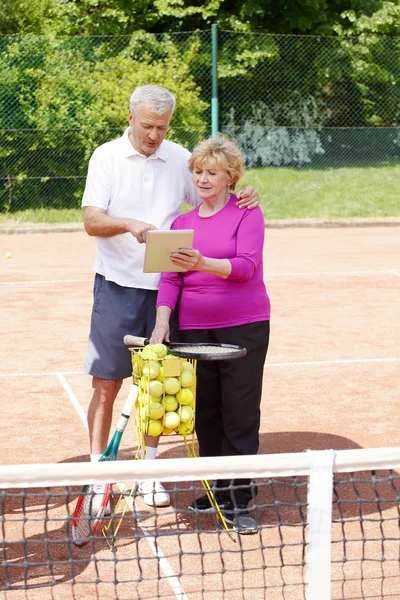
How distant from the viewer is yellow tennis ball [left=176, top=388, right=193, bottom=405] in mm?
4055

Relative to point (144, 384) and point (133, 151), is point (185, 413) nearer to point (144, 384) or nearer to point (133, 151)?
point (144, 384)

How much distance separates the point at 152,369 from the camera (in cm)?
398

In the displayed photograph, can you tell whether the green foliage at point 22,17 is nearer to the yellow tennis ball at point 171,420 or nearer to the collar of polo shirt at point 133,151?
the collar of polo shirt at point 133,151

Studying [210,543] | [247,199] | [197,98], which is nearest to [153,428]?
[210,543]

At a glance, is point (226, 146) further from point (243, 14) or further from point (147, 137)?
Result: point (243, 14)

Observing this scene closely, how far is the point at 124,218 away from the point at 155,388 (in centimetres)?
85

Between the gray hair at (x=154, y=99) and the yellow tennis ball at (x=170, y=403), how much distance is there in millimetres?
1272

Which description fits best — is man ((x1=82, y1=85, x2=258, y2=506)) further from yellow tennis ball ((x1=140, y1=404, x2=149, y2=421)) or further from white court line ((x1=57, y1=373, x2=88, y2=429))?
white court line ((x1=57, y1=373, x2=88, y2=429))

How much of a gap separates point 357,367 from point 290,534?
11.2 ft

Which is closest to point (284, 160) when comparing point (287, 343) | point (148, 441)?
point (287, 343)

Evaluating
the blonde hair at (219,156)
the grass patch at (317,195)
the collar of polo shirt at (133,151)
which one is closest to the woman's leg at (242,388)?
the blonde hair at (219,156)

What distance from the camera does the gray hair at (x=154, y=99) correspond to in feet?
14.0

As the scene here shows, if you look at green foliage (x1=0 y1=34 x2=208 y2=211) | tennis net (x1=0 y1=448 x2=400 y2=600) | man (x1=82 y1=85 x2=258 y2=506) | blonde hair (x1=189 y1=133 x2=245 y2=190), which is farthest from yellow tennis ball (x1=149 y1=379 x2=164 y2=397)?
green foliage (x1=0 y1=34 x2=208 y2=211)

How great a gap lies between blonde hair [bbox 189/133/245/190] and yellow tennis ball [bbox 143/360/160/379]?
0.92 meters
